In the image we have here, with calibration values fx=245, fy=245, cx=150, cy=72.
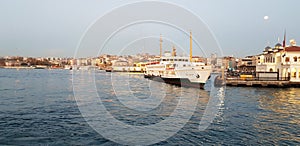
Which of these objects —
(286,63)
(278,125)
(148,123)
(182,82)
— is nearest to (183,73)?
(182,82)

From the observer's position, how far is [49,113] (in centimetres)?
1619

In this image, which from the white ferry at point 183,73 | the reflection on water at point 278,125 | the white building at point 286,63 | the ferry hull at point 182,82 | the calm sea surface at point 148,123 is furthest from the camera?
the white building at point 286,63

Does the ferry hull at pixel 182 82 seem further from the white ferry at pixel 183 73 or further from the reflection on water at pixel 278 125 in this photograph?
the reflection on water at pixel 278 125

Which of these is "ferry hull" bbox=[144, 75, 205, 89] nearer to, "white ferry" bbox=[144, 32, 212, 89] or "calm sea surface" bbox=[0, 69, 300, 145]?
"white ferry" bbox=[144, 32, 212, 89]

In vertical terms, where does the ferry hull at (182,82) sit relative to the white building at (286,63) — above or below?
below

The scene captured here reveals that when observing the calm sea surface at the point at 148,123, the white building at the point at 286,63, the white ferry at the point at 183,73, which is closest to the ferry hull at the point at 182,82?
the white ferry at the point at 183,73

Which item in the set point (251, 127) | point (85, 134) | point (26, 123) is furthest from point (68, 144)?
point (251, 127)

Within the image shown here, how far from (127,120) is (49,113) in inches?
215

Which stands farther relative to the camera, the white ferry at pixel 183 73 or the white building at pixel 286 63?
the white building at pixel 286 63

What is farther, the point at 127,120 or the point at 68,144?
the point at 127,120

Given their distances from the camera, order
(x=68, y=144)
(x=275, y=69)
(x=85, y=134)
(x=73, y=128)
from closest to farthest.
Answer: (x=68, y=144), (x=85, y=134), (x=73, y=128), (x=275, y=69)

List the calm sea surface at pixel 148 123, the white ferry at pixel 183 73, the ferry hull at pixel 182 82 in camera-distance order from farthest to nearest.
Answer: the ferry hull at pixel 182 82 → the white ferry at pixel 183 73 → the calm sea surface at pixel 148 123

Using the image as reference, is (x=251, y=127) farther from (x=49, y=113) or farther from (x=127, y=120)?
(x=49, y=113)

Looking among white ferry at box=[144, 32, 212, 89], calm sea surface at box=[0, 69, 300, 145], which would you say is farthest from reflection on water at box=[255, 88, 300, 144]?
white ferry at box=[144, 32, 212, 89]
